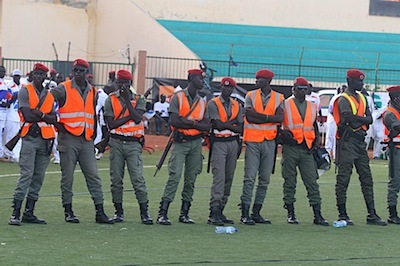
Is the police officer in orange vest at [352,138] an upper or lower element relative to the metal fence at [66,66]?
lower

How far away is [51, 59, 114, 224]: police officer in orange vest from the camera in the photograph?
11.8 meters

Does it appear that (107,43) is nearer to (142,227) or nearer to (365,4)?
(365,4)

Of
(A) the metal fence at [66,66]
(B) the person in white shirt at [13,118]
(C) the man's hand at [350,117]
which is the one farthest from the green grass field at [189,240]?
(A) the metal fence at [66,66]

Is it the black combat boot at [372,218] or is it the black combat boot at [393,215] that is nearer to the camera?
the black combat boot at [372,218]

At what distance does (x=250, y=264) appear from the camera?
951cm

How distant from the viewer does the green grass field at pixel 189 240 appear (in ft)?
31.8

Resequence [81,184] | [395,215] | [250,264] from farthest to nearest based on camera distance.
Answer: [81,184] < [395,215] < [250,264]

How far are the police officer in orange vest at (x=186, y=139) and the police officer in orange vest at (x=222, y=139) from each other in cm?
17

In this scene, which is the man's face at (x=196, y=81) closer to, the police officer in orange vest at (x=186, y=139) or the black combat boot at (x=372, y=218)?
the police officer in orange vest at (x=186, y=139)

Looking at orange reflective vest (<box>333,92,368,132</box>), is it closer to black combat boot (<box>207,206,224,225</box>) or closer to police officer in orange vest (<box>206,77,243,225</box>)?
police officer in orange vest (<box>206,77,243,225</box>)

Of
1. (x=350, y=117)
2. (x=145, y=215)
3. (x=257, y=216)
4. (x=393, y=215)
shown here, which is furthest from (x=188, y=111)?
(x=393, y=215)

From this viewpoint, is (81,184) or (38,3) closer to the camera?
(81,184)

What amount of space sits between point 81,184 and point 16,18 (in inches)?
797

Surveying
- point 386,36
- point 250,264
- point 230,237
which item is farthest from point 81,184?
point 386,36
